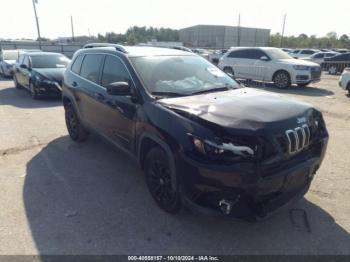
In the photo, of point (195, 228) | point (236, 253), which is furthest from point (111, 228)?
point (236, 253)

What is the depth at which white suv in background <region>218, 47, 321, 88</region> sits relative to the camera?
502 inches

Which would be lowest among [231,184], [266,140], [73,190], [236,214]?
[73,190]

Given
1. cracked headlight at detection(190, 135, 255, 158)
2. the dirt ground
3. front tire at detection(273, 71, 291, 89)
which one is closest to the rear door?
the dirt ground

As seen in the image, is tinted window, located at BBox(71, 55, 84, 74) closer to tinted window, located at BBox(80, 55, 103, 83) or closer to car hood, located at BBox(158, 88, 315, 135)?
tinted window, located at BBox(80, 55, 103, 83)

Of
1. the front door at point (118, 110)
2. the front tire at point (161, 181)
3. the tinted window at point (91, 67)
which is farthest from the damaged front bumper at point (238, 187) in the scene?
the tinted window at point (91, 67)

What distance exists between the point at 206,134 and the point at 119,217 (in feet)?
4.79

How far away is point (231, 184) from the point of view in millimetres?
2645

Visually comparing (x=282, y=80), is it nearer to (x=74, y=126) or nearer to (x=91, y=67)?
(x=74, y=126)

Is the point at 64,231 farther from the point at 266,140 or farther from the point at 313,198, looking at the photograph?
the point at 313,198

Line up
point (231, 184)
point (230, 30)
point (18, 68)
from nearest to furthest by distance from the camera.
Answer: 1. point (231, 184)
2. point (18, 68)
3. point (230, 30)

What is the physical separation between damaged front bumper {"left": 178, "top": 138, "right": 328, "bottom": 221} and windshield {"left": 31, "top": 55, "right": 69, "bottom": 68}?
9.87 metres

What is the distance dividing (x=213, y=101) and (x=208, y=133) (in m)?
0.75

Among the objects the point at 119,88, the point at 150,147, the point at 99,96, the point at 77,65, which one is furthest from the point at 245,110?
the point at 77,65

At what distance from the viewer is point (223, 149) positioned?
2662mm
